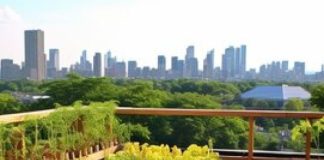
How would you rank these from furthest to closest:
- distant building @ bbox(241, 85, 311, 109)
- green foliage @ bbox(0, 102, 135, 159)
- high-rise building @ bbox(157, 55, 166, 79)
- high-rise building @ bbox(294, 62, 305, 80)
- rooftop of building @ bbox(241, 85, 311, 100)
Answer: high-rise building @ bbox(294, 62, 305, 80)
high-rise building @ bbox(157, 55, 166, 79)
rooftop of building @ bbox(241, 85, 311, 100)
distant building @ bbox(241, 85, 311, 109)
green foliage @ bbox(0, 102, 135, 159)

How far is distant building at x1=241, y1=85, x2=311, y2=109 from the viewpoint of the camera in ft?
100

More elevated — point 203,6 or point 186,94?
point 203,6

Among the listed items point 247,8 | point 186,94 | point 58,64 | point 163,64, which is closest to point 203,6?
point 247,8

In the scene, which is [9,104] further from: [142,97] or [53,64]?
[53,64]

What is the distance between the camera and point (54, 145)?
11.4 ft

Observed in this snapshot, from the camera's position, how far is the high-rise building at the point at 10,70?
31234 mm

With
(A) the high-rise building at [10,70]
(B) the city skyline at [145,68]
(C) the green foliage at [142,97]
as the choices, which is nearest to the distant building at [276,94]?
(B) the city skyline at [145,68]

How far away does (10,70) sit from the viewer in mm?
32312

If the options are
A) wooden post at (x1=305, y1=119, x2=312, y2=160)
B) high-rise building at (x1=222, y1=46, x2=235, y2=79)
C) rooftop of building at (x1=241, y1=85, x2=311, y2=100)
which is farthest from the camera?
high-rise building at (x1=222, y1=46, x2=235, y2=79)

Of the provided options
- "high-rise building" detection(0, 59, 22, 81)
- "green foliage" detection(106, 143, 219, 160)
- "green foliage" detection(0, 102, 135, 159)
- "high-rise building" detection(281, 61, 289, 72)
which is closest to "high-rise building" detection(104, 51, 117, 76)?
"high-rise building" detection(0, 59, 22, 81)

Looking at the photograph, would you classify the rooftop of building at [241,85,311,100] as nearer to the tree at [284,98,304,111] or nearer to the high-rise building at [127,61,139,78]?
the tree at [284,98,304,111]

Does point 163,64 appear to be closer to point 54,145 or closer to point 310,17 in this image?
point 310,17

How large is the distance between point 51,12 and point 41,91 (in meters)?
4.01

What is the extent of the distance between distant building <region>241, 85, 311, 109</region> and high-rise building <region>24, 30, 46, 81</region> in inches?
542
